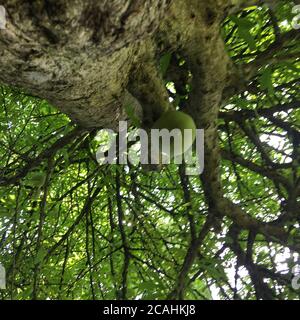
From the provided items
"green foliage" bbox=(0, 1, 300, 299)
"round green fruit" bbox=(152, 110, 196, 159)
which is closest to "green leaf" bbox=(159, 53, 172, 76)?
"green foliage" bbox=(0, 1, 300, 299)

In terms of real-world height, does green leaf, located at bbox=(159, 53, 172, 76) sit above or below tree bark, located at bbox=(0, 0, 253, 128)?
above

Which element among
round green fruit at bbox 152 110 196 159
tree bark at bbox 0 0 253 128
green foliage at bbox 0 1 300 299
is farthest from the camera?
green foliage at bbox 0 1 300 299

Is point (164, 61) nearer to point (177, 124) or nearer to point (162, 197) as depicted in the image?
point (177, 124)

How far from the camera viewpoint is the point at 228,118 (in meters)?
1.67

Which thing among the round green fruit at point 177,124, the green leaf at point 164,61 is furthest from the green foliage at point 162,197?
the round green fruit at point 177,124

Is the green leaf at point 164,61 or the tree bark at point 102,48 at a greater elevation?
the green leaf at point 164,61

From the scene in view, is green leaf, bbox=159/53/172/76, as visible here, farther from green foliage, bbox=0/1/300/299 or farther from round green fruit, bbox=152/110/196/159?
round green fruit, bbox=152/110/196/159

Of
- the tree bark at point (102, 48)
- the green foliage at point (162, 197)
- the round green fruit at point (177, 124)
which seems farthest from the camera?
the green foliage at point (162, 197)

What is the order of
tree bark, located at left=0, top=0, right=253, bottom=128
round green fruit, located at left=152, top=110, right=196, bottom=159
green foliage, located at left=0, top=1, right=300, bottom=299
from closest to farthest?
tree bark, located at left=0, top=0, right=253, bottom=128 → round green fruit, located at left=152, top=110, right=196, bottom=159 → green foliage, located at left=0, top=1, right=300, bottom=299

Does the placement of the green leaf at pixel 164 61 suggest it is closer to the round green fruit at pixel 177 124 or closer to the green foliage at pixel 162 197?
the green foliage at pixel 162 197

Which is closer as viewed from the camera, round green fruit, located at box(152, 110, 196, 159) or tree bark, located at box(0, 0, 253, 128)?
tree bark, located at box(0, 0, 253, 128)

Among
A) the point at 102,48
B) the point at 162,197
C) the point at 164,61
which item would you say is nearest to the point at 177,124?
the point at 164,61
